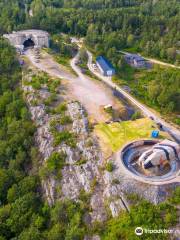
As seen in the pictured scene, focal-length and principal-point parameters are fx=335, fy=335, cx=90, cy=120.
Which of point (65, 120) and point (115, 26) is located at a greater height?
point (115, 26)

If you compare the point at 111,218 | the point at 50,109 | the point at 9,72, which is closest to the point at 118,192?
the point at 111,218

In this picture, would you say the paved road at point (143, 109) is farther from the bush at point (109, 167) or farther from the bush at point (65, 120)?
the bush at point (65, 120)

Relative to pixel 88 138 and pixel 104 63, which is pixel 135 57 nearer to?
pixel 104 63

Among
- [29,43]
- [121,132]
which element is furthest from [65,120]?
[29,43]

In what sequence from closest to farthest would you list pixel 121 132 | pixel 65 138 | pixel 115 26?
pixel 121 132 < pixel 65 138 < pixel 115 26

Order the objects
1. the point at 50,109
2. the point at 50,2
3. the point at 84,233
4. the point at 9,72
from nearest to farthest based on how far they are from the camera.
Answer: the point at 84,233, the point at 50,109, the point at 9,72, the point at 50,2

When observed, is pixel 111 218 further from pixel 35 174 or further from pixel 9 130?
pixel 9 130

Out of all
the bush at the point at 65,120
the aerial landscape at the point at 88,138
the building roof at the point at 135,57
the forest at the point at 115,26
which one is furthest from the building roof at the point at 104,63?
the bush at the point at 65,120
